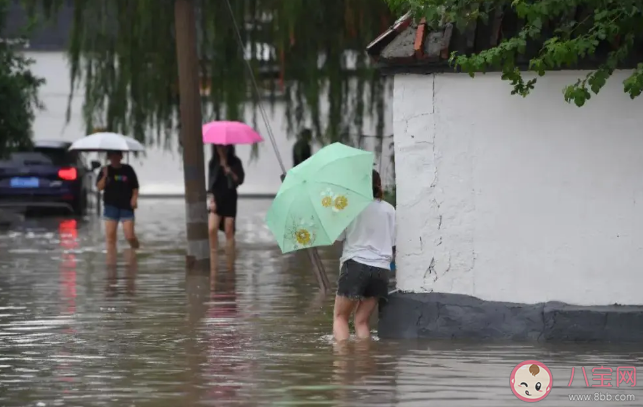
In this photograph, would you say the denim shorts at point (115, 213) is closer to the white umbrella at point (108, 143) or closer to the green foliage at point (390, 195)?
the white umbrella at point (108, 143)

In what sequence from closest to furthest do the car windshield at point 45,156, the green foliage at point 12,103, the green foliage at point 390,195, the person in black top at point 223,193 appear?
the green foliage at point 390,195, the person in black top at point 223,193, the green foliage at point 12,103, the car windshield at point 45,156

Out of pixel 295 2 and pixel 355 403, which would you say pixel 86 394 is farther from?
pixel 295 2

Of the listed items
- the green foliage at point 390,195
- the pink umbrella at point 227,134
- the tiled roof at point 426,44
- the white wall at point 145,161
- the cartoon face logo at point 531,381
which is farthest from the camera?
the white wall at point 145,161

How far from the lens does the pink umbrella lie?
70.4 feet

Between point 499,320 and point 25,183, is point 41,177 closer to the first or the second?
point 25,183

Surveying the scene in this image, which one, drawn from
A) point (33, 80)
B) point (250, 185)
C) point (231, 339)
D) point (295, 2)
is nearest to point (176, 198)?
point (250, 185)

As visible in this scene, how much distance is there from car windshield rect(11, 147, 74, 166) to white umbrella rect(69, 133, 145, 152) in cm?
877

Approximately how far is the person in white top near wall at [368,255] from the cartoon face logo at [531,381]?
5.51 ft

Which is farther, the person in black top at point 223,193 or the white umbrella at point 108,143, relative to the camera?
the white umbrella at point 108,143

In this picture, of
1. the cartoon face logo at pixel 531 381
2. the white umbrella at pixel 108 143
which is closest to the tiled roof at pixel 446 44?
the cartoon face logo at pixel 531 381

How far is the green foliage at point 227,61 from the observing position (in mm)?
20438

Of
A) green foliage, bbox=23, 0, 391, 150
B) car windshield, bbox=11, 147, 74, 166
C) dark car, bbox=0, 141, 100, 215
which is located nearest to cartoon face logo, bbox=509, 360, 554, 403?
green foliage, bbox=23, 0, 391, 150

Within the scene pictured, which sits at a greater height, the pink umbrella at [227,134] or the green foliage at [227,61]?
the green foliage at [227,61]

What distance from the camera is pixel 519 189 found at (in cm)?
1156
